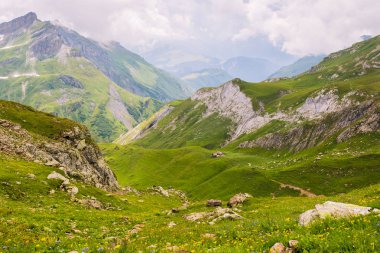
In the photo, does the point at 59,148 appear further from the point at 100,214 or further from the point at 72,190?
the point at 100,214

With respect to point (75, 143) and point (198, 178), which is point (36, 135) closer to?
point (75, 143)

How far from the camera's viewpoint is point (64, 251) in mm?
14203

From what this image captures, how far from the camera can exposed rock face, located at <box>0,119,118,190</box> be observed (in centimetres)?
5905

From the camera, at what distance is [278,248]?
11.7 meters

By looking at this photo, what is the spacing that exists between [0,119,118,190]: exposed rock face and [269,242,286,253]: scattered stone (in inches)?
2000

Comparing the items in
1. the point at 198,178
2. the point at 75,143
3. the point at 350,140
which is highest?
the point at 75,143

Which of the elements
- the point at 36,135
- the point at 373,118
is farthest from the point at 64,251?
the point at 373,118

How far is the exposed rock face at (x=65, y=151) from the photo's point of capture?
59053 mm

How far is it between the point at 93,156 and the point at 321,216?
75.2 metres

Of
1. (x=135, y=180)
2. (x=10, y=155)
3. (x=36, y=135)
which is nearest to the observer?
(x=10, y=155)

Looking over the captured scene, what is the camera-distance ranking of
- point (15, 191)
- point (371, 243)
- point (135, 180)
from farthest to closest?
point (135, 180)
point (15, 191)
point (371, 243)

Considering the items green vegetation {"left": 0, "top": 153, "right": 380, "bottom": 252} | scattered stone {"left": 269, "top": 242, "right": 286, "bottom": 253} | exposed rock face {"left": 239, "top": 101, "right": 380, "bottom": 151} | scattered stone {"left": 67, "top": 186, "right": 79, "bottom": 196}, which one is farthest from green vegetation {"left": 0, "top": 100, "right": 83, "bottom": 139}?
exposed rock face {"left": 239, "top": 101, "right": 380, "bottom": 151}

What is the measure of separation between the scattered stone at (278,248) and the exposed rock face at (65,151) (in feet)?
167

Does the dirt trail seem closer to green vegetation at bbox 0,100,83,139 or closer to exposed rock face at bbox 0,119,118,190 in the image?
exposed rock face at bbox 0,119,118,190
